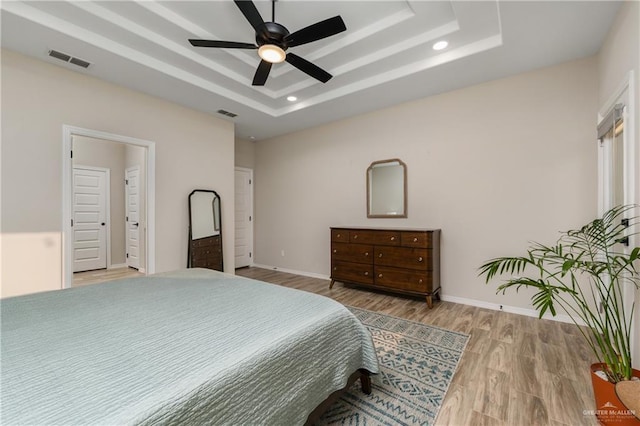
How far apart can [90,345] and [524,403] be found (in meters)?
2.39

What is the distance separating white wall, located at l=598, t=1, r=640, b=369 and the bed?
6.84 feet

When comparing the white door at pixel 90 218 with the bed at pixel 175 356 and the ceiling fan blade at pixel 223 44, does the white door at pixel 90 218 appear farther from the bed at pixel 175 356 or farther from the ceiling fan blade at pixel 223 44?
the ceiling fan blade at pixel 223 44

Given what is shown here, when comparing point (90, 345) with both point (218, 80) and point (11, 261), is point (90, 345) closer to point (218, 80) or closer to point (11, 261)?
point (11, 261)

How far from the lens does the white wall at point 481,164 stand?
113 inches

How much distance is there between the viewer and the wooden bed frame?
51.8 inches

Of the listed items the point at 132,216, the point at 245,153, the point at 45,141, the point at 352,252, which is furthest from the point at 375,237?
the point at 132,216

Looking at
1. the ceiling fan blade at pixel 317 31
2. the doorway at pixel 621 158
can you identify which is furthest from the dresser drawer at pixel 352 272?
the ceiling fan blade at pixel 317 31

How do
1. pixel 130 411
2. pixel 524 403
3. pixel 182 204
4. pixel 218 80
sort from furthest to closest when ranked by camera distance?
pixel 182 204
pixel 218 80
pixel 524 403
pixel 130 411

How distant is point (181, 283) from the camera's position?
2.04 m

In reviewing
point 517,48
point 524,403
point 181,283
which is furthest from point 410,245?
point 181,283

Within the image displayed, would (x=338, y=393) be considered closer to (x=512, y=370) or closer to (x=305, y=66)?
(x=512, y=370)

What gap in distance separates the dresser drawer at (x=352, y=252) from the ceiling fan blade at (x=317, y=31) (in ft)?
8.52

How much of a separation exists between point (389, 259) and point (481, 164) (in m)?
1.67

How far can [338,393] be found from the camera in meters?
1.48
